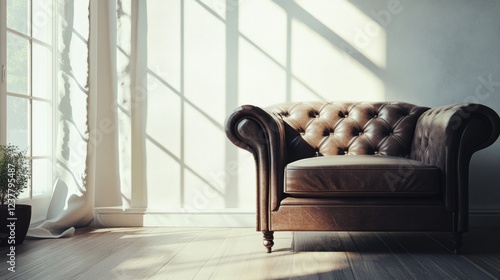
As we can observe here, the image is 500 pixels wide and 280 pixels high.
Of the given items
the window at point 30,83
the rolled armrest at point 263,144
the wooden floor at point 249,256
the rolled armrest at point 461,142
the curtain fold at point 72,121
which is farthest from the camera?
the curtain fold at point 72,121

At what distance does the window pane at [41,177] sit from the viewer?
3.55 metres

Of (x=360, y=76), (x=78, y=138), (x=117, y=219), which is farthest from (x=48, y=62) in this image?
(x=360, y=76)

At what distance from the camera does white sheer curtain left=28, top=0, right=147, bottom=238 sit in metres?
3.54

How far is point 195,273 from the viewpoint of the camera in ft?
7.77

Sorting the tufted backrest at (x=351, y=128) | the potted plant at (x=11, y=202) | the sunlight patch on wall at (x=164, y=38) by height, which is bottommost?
the potted plant at (x=11, y=202)

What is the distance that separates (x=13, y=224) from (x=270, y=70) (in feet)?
6.10

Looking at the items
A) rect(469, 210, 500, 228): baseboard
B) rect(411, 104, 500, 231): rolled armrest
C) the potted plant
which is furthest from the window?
rect(469, 210, 500, 228): baseboard

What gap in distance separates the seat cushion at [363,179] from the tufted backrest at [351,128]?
1.65ft

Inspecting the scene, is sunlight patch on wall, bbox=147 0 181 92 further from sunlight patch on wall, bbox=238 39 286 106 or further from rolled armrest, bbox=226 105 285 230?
rolled armrest, bbox=226 105 285 230

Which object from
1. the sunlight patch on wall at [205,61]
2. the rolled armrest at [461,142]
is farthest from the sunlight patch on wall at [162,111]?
the rolled armrest at [461,142]

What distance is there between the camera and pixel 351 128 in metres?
3.35

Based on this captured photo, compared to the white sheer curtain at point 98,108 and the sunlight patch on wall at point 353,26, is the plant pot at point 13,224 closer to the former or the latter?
the white sheer curtain at point 98,108

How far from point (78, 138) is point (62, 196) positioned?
38 centimetres

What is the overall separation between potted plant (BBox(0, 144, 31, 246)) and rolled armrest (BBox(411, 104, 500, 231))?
2.21 meters
